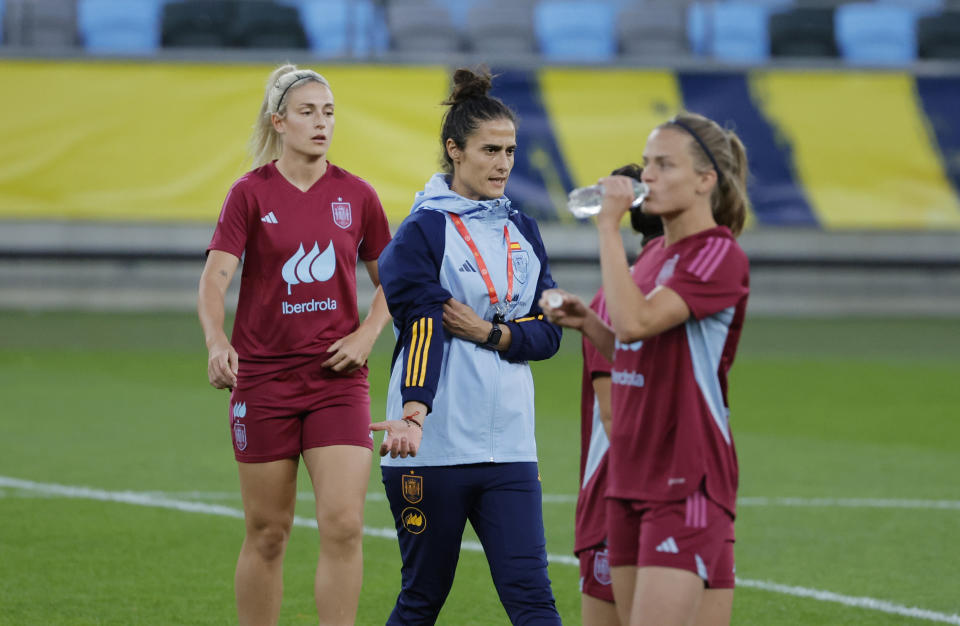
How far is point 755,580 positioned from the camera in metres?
6.95

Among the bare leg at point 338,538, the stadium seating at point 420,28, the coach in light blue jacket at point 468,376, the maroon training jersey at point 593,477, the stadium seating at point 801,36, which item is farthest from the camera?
the stadium seating at point 801,36

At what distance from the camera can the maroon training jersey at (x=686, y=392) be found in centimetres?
394

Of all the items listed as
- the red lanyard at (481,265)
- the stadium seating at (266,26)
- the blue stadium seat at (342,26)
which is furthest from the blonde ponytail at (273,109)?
the stadium seating at (266,26)

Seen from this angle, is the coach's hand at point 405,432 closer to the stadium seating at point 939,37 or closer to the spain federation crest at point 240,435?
the spain federation crest at point 240,435

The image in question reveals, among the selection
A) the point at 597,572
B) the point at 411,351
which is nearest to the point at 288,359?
the point at 411,351

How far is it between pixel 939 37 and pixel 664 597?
19.5 meters

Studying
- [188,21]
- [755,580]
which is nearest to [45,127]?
[188,21]

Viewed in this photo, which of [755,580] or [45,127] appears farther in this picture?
[45,127]

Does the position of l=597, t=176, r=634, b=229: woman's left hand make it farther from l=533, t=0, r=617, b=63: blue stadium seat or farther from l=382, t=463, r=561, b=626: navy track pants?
l=533, t=0, r=617, b=63: blue stadium seat

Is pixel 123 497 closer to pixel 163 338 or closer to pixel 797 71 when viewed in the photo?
pixel 163 338

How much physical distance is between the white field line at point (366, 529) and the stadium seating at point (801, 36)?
1518cm

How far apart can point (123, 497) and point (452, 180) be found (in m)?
4.60

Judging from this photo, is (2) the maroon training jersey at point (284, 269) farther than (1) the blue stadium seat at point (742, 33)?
No

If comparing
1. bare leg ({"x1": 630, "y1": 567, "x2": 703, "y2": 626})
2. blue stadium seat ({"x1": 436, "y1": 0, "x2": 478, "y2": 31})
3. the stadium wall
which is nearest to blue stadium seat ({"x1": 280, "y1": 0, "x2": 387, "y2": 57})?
the stadium wall
